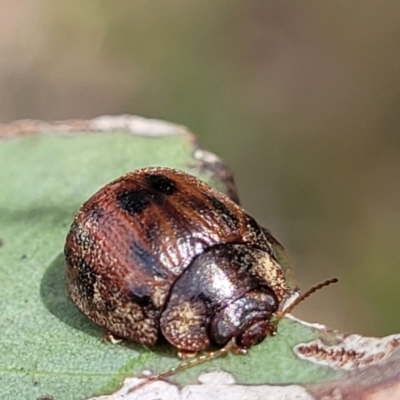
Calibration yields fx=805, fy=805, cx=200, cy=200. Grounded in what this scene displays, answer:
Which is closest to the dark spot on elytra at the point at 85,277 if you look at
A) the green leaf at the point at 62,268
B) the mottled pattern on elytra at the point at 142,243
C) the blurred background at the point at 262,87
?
the mottled pattern on elytra at the point at 142,243

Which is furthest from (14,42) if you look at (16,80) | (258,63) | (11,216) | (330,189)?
(11,216)

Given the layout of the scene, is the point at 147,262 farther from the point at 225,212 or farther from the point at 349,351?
the point at 349,351

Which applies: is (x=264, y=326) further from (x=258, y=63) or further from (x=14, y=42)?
(x=14, y=42)

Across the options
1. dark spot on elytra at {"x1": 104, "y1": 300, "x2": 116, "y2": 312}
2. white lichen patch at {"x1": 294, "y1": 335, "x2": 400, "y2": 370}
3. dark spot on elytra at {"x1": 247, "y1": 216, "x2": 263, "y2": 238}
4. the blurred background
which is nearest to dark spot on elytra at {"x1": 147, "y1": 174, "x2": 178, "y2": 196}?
dark spot on elytra at {"x1": 247, "y1": 216, "x2": 263, "y2": 238}

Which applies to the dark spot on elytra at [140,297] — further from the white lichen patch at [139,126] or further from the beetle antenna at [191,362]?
the white lichen patch at [139,126]

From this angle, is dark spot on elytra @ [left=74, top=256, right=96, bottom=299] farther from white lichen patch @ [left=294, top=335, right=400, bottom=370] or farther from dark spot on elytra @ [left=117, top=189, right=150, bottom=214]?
white lichen patch @ [left=294, top=335, right=400, bottom=370]

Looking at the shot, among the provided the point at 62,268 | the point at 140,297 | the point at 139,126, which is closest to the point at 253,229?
the point at 140,297
